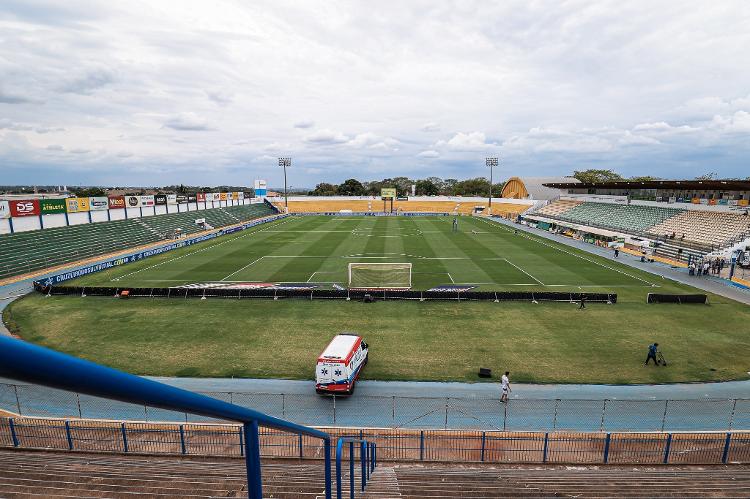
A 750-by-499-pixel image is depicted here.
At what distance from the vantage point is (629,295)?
3212 cm

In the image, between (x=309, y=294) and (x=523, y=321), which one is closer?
(x=523, y=321)

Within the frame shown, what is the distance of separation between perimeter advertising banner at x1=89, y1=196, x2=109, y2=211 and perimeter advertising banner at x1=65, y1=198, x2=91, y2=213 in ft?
2.07

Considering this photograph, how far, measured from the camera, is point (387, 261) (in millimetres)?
44062

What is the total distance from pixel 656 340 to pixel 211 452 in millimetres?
22200

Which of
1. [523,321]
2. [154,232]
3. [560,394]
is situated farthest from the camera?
[154,232]

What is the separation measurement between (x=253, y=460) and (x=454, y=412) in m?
14.2

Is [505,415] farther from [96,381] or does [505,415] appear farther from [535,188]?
[535,188]

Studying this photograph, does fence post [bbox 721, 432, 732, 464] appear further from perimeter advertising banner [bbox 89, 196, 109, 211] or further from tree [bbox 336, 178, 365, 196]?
tree [bbox 336, 178, 365, 196]

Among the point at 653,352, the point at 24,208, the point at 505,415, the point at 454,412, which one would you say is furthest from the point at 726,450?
the point at 24,208

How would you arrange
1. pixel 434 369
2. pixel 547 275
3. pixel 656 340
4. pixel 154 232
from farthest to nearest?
pixel 154 232
pixel 547 275
pixel 656 340
pixel 434 369

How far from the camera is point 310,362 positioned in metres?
20.2

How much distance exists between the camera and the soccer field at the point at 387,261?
35.9m

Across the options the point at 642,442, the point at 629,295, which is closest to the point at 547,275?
the point at 629,295

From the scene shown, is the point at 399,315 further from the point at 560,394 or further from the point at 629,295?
the point at 629,295
